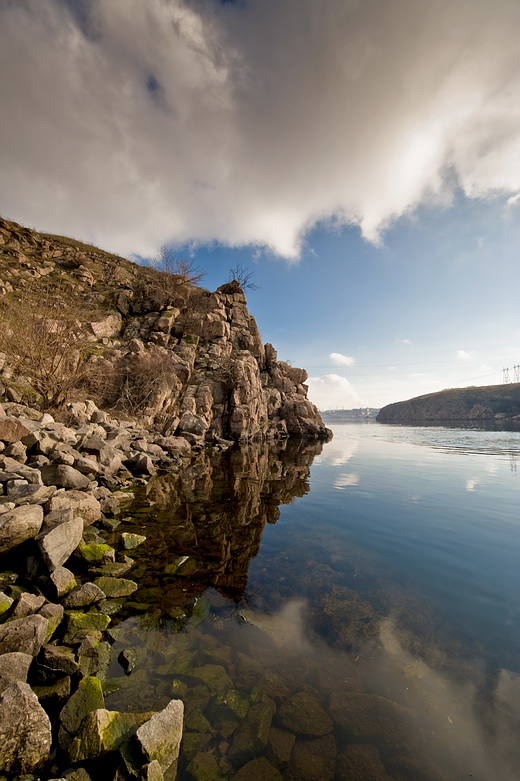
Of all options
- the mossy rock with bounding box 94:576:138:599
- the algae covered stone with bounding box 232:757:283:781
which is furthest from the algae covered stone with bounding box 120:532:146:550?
the algae covered stone with bounding box 232:757:283:781

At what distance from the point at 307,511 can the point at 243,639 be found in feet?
27.0

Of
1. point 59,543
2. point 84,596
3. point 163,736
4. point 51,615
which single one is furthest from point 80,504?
point 163,736

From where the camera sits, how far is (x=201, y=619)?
5840mm

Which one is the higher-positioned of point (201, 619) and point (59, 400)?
point (59, 400)

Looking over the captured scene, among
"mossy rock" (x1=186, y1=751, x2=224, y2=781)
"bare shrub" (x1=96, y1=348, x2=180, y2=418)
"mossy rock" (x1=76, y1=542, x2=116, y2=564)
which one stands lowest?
"mossy rock" (x1=186, y1=751, x2=224, y2=781)

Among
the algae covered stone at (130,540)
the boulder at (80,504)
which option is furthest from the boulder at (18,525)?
the algae covered stone at (130,540)

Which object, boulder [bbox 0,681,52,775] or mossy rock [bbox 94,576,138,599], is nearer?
boulder [bbox 0,681,52,775]

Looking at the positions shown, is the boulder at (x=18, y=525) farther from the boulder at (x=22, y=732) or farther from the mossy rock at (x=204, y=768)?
the mossy rock at (x=204, y=768)

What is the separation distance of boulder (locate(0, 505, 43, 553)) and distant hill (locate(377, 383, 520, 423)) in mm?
160950

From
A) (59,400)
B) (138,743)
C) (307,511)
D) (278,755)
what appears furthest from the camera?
(59,400)

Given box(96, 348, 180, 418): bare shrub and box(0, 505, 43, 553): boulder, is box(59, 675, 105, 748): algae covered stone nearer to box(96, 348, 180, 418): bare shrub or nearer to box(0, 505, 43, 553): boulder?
box(0, 505, 43, 553): boulder

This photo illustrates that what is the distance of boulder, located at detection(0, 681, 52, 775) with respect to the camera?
2990 millimetres

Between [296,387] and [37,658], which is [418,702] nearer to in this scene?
[37,658]

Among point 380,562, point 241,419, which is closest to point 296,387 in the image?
point 241,419
